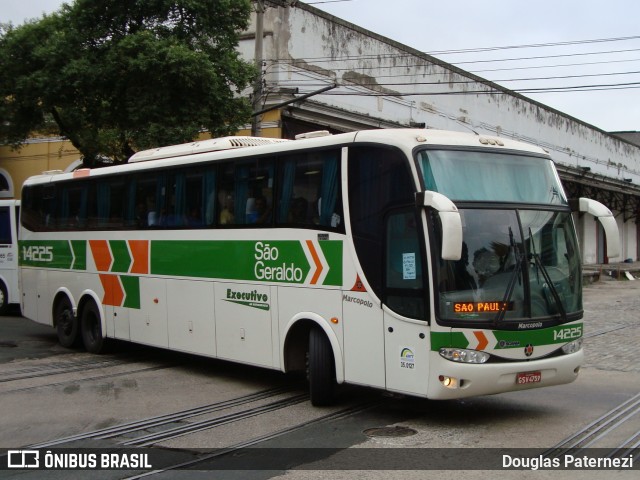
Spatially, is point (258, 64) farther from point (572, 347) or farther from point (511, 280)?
point (572, 347)

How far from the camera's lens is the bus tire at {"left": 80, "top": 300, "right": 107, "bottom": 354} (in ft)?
43.5

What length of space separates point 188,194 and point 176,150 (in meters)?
1.25

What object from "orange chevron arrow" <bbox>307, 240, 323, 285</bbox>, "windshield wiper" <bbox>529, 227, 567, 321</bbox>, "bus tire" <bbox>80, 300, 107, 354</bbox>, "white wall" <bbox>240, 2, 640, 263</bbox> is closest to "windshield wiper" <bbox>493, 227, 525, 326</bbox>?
"windshield wiper" <bbox>529, 227, 567, 321</bbox>

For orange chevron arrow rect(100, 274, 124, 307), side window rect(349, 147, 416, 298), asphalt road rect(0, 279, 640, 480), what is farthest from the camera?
orange chevron arrow rect(100, 274, 124, 307)

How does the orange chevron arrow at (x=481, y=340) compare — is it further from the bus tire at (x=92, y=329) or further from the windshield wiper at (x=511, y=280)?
the bus tire at (x=92, y=329)

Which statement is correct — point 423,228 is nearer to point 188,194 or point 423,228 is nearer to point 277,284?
point 277,284

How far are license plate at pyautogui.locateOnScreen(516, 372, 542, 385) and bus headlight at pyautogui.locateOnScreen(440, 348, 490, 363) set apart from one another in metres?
0.50

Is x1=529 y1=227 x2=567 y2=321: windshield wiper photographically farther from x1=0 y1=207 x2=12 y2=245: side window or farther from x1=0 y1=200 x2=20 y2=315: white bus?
x1=0 y1=207 x2=12 y2=245: side window

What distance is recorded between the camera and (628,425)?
766 cm

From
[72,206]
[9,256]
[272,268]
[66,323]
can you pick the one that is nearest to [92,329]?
[66,323]

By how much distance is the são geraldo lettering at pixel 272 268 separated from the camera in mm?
9219

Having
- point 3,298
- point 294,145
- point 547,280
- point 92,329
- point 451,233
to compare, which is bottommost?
point 92,329

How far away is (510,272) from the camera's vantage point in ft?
25.1

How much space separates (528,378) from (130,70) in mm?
12914
